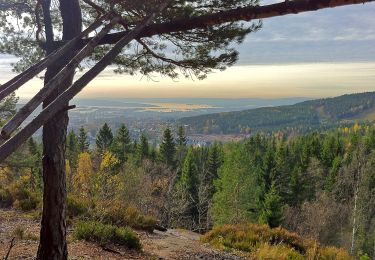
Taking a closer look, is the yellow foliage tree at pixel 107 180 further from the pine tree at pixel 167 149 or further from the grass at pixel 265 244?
the pine tree at pixel 167 149

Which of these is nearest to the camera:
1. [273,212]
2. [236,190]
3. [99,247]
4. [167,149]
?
[99,247]

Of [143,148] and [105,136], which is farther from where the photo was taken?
[143,148]

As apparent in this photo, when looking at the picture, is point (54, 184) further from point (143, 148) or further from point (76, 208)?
point (143, 148)

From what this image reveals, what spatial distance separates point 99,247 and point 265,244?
14.0 ft

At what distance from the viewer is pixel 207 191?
135 ft

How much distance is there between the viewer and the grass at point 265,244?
9492 mm

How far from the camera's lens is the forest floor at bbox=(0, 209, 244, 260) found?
712cm

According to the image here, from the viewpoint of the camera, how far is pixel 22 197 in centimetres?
1284

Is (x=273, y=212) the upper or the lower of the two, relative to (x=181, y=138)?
lower

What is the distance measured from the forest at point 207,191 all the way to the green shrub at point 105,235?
7 cm

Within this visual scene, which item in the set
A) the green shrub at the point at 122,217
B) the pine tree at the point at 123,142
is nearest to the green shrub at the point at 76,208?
the green shrub at the point at 122,217

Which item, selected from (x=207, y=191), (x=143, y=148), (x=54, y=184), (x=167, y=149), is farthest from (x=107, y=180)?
(x=143, y=148)

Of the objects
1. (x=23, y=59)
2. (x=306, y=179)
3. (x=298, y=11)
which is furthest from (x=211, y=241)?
(x=306, y=179)

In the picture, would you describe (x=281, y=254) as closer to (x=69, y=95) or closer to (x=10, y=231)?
(x=10, y=231)
